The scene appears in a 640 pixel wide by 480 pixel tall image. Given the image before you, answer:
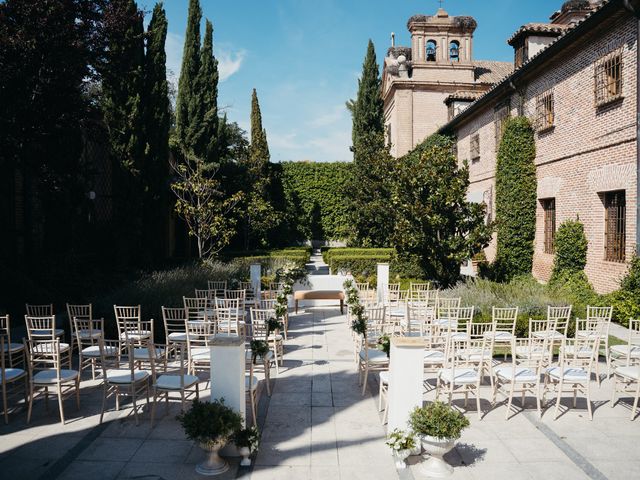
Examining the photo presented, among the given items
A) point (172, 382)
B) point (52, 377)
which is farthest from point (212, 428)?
point (52, 377)

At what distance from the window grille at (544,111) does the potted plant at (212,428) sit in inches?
537

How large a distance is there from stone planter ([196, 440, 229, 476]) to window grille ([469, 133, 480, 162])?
18.5 metres

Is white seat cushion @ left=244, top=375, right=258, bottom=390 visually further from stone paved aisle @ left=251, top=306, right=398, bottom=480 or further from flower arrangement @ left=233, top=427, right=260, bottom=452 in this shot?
flower arrangement @ left=233, top=427, right=260, bottom=452

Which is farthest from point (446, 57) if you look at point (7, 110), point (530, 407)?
point (530, 407)

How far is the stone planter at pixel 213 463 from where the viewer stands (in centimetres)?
471

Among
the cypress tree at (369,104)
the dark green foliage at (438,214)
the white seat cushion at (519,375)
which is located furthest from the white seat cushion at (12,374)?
the cypress tree at (369,104)

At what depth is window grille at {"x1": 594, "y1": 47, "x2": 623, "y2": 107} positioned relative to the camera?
11664 millimetres

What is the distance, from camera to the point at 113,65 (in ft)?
43.3

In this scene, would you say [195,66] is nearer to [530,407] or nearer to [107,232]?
[107,232]

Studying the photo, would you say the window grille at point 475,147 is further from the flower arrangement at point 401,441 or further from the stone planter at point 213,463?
the stone planter at point 213,463

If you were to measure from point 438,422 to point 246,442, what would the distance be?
6.38 feet

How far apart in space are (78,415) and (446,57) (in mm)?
31066

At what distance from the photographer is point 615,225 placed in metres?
12.3

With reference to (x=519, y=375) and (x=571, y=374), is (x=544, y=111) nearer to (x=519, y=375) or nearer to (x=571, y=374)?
(x=571, y=374)
